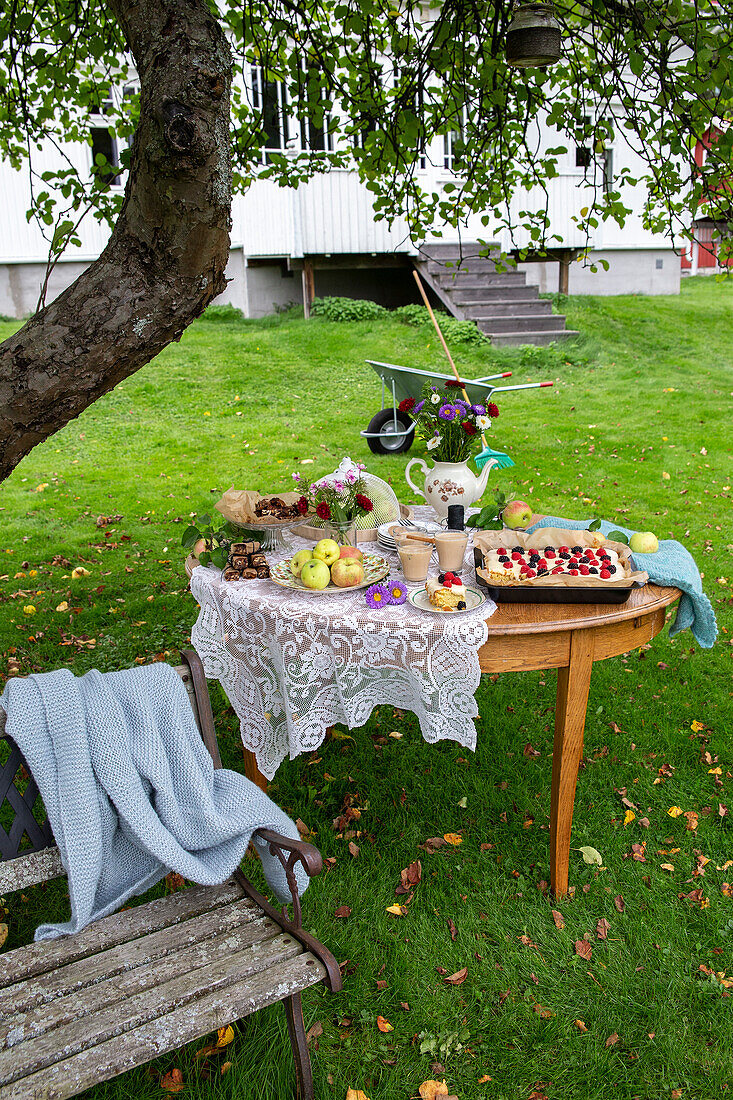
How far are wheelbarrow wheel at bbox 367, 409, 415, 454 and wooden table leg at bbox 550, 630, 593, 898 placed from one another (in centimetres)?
592

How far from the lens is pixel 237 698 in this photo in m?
2.94

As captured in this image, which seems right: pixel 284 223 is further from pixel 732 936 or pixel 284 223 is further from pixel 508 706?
pixel 732 936

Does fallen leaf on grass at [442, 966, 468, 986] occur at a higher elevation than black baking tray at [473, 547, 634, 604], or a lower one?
lower

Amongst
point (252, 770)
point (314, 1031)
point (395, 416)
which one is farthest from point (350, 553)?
point (395, 416)

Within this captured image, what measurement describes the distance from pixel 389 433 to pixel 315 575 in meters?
5.89

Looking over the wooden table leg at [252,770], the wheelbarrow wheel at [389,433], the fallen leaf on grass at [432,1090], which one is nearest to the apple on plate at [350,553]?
the wooden table leg at [252,770]

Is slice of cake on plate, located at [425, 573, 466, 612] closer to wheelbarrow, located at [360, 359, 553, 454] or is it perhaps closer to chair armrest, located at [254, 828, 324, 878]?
chair armrest, located at [254, 828, 324, 878]

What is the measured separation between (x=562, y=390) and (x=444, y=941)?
29.7 feet

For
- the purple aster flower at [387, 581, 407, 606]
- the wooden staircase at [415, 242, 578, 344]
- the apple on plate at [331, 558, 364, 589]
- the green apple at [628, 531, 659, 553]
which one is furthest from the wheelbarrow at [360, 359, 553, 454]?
the purple aster flower at [387, 581, 407, 606]

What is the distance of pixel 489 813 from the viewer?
12.0 ft

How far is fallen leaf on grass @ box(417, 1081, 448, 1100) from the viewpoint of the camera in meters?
2.38

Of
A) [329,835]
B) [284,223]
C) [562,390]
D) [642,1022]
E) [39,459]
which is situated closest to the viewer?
[642,1022]

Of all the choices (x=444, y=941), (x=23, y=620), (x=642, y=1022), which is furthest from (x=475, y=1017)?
(x=23, y=620)

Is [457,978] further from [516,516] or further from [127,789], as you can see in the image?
[516,516]
